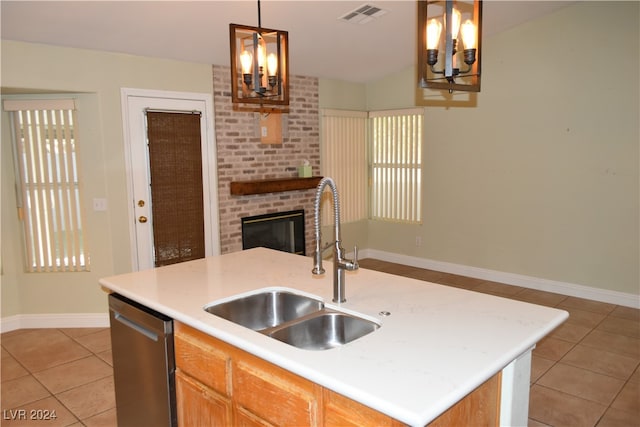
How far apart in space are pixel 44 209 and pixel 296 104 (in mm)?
2953

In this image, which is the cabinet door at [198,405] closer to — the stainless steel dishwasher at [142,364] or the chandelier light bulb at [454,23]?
the stainless steel dishwasher at [142,364]

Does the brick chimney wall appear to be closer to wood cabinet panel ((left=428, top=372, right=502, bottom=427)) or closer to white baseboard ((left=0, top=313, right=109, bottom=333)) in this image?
white baseboard ((left=0, top=313, right=109, bottom=333))

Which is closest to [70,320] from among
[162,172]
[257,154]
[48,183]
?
[48,183]

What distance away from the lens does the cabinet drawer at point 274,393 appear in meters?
1.56

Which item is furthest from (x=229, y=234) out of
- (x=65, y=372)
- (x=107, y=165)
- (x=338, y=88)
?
(x=338, y=88)

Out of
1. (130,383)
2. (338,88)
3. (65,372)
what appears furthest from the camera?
(338,88)

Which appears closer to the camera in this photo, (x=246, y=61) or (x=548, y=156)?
(x=246, y=61)

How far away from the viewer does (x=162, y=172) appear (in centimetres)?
458

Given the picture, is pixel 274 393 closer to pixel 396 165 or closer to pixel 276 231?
pixel 276 231

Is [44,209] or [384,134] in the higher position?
[384,134]

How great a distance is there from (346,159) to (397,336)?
488cm

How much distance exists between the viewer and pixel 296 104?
5.74 meters

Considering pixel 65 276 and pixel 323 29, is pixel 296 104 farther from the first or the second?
pixel 65 276

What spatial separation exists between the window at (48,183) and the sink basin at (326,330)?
10.7 feet
